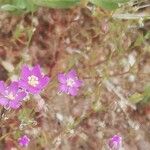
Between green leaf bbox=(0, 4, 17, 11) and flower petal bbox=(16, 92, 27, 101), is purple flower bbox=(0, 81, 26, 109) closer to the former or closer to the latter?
flower petal bbox=(16, 92, 27, 101)

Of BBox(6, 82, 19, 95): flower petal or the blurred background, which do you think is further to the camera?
the blurred background

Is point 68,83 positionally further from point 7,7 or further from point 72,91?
point 7,7

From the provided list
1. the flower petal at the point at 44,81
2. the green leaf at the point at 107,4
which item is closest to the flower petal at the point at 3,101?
the flower petal at the point at 44,81

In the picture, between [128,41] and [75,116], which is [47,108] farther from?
Result: [128,41]

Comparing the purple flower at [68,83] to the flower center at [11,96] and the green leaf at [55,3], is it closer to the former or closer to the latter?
the flower center at [11,96]

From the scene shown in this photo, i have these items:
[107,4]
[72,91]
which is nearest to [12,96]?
[72,91]

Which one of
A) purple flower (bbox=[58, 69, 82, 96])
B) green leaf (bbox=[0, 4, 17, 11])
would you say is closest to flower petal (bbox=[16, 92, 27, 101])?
purple flower (bbox=[58, 69, 82, 96])

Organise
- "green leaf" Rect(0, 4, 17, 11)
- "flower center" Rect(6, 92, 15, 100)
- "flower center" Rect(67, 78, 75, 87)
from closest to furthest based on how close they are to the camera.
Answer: "flower center" Rect(6, 92, 15, 100)
"flower center" Rect(67, 78, 75, 87)
"green leaf" Rect(0, 4, 17, 11)

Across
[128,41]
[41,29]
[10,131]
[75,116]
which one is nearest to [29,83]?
[10,131]
